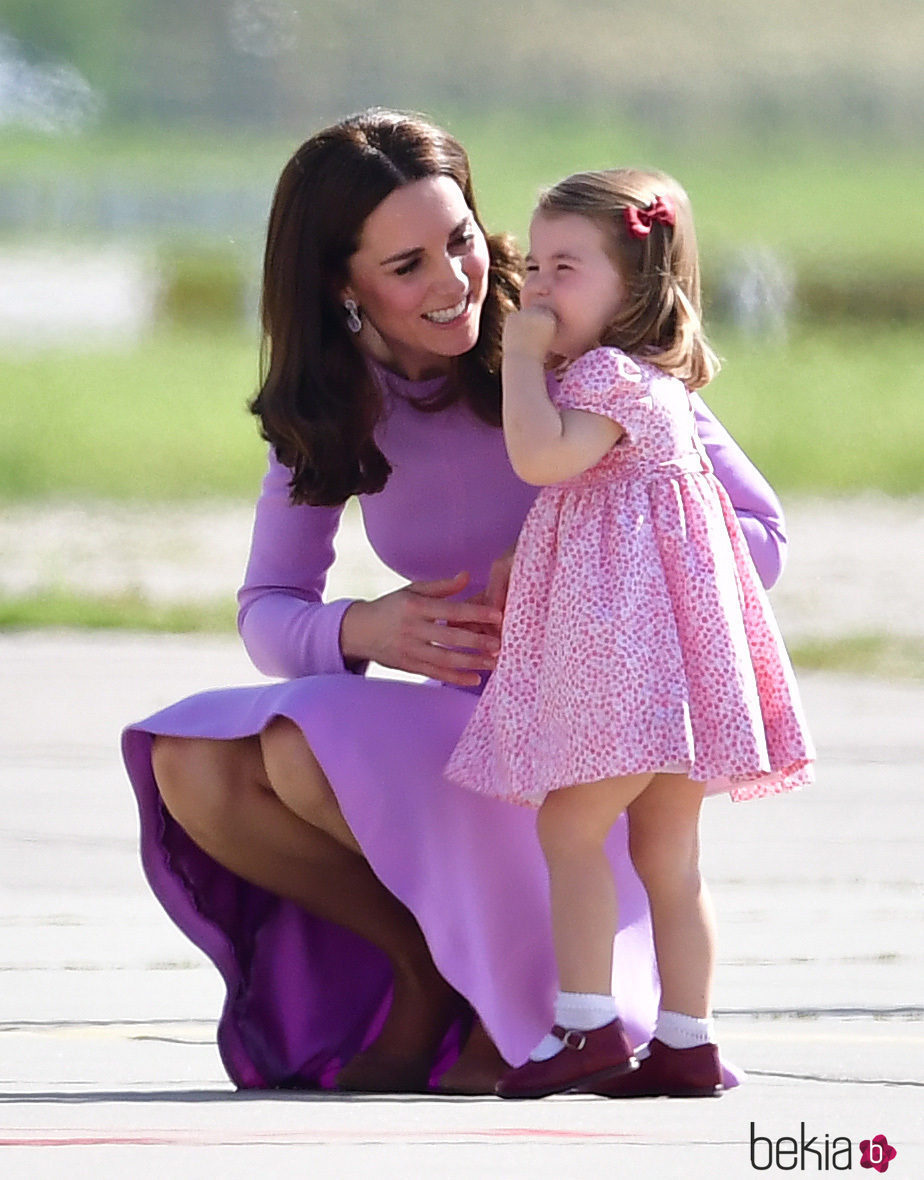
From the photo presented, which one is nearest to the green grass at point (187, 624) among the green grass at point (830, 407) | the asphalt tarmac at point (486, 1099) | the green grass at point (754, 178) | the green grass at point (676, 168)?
the asphalt tarmac at point (486, 1099)

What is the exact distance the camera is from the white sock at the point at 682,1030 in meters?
2.93

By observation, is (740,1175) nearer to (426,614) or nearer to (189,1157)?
(189,1157)

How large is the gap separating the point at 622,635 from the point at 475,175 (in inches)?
84.1

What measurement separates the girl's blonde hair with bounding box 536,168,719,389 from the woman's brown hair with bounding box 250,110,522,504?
332mm

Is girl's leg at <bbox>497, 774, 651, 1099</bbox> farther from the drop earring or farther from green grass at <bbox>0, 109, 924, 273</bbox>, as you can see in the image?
green grass at <bbox>0, 109, 924, 273</bbox>

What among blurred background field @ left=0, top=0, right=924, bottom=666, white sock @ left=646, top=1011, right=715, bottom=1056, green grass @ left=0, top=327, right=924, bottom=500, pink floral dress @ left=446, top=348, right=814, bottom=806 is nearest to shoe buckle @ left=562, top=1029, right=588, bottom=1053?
white sock @ left=646, top=1011, right=715, bottom=1056

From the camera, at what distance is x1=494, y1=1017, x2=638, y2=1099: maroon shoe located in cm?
286

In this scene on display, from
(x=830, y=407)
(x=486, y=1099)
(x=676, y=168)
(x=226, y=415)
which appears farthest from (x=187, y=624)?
(x=676, y=168)

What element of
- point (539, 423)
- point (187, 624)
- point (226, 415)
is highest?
point (539, 423)

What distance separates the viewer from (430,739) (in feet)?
10.5

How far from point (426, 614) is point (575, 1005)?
0.51 m

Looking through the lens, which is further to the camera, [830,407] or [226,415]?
[830,407]

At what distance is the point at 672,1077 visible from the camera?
2936mm

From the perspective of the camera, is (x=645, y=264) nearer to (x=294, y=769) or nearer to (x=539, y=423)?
(x=539, y=423)
